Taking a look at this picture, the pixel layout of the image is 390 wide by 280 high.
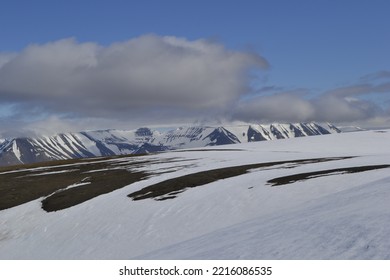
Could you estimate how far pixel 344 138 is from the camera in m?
105

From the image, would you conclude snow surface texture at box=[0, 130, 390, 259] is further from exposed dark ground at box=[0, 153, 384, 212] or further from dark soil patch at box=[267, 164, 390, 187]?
exposed dark ground at box=[0, 153, 384, 212]

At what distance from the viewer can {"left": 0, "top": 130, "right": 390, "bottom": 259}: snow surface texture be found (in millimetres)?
13750

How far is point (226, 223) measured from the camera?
2859cm

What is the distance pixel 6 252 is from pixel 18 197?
17407 mm

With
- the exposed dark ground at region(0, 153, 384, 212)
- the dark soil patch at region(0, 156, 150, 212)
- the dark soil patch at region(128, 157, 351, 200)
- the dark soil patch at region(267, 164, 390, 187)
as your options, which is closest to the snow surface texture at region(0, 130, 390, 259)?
the dark soil patch at region(267, 164, 390, 187)

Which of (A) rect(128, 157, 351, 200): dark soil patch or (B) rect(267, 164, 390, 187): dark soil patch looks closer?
(B) rect(267, 164, 390, 187): dark soil patch

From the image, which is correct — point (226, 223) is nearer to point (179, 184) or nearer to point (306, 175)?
point (306, 175)

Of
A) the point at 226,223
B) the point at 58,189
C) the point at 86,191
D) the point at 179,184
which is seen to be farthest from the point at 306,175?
the point at 58,189

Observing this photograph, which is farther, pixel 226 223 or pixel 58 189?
pixel 58 189

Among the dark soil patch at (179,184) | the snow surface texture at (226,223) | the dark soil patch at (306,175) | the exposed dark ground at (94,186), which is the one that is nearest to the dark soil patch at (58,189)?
the exposed dark ground at (94,186)

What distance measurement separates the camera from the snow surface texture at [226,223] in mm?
13750

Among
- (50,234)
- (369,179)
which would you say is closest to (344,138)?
(369,179)
